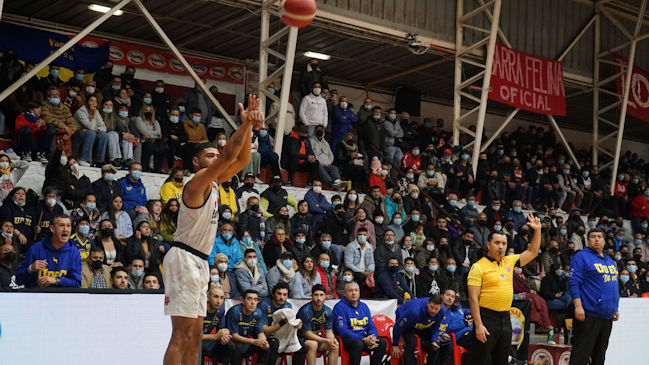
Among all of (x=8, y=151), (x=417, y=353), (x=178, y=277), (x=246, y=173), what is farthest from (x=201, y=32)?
(x=178, y=277)

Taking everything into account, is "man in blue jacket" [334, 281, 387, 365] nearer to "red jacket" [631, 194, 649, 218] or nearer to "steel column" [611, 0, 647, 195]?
"steel column" [611, 0, 647, 195]

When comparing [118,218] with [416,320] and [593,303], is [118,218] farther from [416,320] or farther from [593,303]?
[593,303]

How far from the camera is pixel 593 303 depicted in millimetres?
10156

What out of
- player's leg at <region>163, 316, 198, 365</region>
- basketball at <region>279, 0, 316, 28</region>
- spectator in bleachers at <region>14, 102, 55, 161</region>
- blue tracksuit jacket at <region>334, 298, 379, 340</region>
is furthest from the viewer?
spectator in bleachers at <region>14, 102, 55, 161</region>

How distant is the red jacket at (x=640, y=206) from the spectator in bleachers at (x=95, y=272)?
17740 millimetres

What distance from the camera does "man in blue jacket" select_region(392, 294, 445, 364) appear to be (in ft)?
40.4

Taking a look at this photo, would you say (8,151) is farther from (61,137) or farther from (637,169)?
(637,169)

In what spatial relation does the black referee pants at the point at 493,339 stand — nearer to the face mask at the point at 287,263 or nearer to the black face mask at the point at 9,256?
the face mask at the point at 287,263

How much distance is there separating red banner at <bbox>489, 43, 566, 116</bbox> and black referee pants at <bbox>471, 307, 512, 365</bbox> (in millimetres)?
12402

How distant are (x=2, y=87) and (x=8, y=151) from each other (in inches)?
70.4

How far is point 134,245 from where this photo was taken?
12711 millimetres

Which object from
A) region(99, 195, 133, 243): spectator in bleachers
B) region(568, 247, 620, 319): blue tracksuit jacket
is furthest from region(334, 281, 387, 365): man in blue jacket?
region(99, 195, 133, 243): spectator in bleachers

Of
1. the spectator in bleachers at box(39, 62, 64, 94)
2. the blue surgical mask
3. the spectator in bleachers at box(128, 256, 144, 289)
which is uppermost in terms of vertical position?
the spectator in bleachers at box(39, 62, 64, 94)

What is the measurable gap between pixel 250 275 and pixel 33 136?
5078 millimetres
